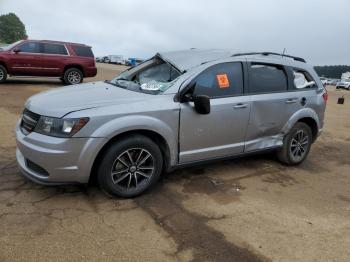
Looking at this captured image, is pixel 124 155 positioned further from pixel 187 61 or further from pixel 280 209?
pixel 280 209

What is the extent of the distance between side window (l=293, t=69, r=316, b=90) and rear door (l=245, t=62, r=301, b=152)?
0.55 ft

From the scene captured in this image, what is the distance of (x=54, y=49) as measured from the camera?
14836 millimetres

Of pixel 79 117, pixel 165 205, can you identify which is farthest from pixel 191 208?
pixel 79 117

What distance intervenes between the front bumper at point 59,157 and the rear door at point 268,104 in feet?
7.61

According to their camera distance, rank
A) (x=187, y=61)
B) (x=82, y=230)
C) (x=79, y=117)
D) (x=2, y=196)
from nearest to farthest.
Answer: (x=82, y=230) → (x=79, y=117) → (x=2, y=196) → (x=187, y=61)

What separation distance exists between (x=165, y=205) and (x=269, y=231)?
1159mm

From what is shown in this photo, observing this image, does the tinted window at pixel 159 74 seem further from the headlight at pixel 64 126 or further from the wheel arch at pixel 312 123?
the wheel arch at pixel 312 123

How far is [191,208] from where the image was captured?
4.40 m

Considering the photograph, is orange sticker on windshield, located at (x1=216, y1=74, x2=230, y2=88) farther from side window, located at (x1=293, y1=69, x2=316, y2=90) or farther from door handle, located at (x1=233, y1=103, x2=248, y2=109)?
side window, located at (x1=293, y1=69, x2=316, y2=90)

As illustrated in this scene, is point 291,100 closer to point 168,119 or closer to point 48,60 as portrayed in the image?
point 168,119

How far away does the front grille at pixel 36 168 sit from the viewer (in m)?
4.10

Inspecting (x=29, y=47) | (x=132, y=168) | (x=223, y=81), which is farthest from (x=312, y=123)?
(x=29, y=47)

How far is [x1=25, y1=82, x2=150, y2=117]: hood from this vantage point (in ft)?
13.5

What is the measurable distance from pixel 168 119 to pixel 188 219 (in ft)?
3.80
